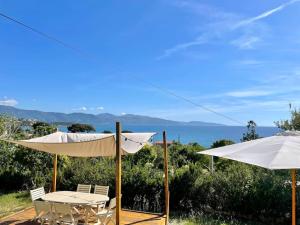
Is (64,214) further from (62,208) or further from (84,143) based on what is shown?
(84,143)

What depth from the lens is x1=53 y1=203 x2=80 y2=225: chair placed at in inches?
297

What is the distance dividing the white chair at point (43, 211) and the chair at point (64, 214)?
15 centimetres

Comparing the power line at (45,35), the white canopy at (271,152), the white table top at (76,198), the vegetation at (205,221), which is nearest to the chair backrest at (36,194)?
the white table top at (76,198)

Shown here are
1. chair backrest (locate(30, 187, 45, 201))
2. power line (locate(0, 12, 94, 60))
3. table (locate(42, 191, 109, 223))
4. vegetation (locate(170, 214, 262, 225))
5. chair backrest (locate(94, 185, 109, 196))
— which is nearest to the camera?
power line (locate(0, 12, 94, 60))

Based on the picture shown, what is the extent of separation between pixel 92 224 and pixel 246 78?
16104mm

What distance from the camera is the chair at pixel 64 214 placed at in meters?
7.55

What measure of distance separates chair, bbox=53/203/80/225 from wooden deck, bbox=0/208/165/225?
888mm

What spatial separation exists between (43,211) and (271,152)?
4.89 meters

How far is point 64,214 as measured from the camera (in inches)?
312

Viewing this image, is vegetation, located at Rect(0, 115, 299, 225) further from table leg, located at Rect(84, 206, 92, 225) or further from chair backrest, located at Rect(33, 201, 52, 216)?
chair backrest, located at Rect(33, 201, 52, 216)

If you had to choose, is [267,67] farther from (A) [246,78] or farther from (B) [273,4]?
(B) [273,4]

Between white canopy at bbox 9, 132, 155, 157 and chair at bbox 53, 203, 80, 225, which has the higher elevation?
white canopy at bbox 9, 132, 155, 157

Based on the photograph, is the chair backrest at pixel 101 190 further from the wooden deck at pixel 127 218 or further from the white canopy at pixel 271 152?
the white canopy at pixel 271 152

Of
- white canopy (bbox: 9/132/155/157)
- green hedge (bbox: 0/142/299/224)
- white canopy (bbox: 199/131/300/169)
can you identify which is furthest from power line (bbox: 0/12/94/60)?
white canopy (bbox: 199/131/300/169)
